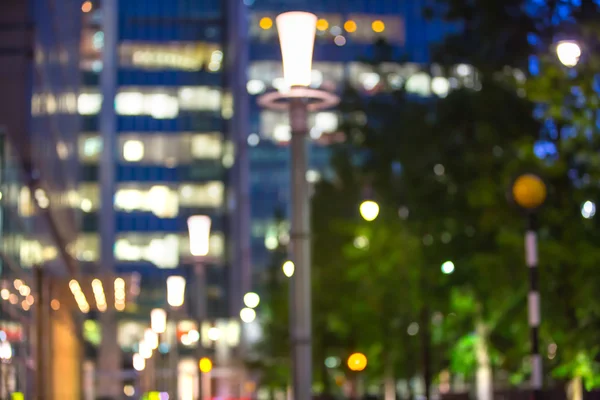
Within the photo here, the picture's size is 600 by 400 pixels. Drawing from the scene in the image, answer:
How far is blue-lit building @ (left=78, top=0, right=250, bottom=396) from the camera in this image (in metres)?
121

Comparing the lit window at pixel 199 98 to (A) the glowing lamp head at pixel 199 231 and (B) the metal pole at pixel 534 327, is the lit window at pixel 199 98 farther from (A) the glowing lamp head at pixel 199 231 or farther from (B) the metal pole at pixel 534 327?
(B) the metal pole at pixel 534 327

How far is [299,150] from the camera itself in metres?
11.3

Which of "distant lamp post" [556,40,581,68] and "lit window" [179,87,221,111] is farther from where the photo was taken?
"lit window" [179,87,221,111]

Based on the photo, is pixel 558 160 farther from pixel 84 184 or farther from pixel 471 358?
pixel 84 184

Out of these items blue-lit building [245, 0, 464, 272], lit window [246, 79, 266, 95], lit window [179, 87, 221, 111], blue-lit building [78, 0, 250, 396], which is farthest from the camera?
lit window [179, 87, 221, 111]

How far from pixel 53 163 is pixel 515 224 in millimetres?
11419

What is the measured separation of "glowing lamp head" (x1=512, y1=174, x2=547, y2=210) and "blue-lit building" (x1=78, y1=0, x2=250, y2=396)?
102 metres

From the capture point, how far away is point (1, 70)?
1792 cm

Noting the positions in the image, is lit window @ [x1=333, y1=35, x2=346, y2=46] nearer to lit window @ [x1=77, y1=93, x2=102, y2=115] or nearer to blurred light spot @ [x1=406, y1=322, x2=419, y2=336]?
lit window @ [x1=77, y1=93, x2=102, y2=115]

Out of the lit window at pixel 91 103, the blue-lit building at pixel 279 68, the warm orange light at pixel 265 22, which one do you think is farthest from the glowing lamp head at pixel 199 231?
Answer: the lit window at pixel 91 103

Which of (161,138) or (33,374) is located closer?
(33,374)

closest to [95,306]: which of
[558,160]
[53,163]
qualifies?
[53,163]

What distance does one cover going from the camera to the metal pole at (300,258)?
10.7 metres

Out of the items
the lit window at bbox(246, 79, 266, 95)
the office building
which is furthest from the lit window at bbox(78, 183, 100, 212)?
the office building
